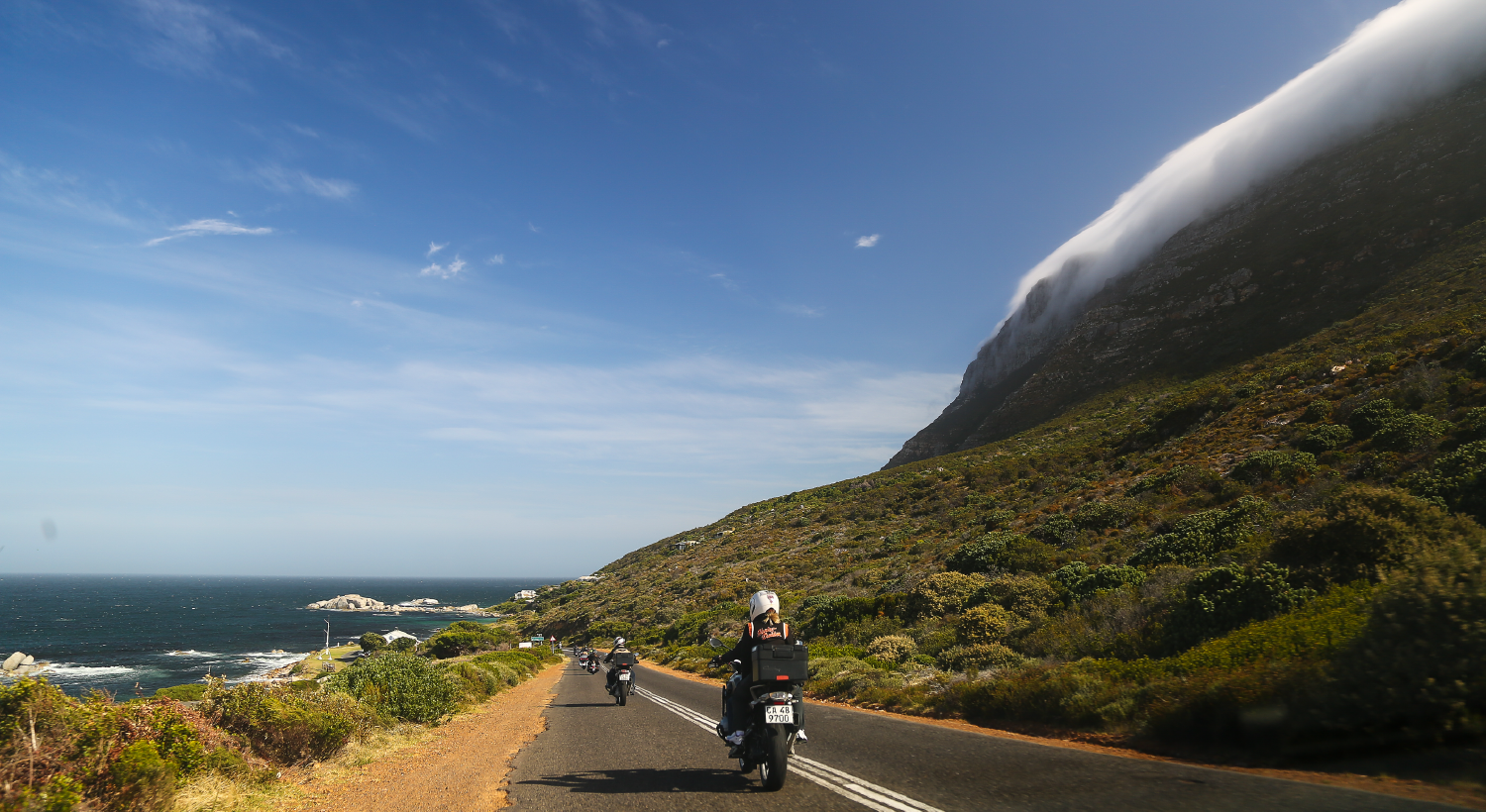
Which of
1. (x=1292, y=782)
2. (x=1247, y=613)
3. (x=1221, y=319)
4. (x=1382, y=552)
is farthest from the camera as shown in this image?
(x=1221, y=319)

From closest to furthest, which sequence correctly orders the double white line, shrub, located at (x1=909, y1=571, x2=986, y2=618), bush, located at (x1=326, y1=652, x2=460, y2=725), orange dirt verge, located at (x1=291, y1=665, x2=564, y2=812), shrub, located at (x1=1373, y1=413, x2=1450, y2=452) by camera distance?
the double white line
orange dirt verge, located at (x1=291, y1=665, x2=564, y2=812)
bush, located at (x1=326, y1=652, x2=460, y2=725)
shrub, located at (x1=1373, y1=413, x2=1450, y2=452)
shrub, located at (x1=909, y1=571, x2=986, y2=618)

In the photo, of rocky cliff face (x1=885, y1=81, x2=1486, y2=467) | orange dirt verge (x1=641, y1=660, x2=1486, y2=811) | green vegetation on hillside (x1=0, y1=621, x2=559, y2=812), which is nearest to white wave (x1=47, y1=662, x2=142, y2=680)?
green vegetation on hillside (x1=0, y1=621, x2=559, y2=812)

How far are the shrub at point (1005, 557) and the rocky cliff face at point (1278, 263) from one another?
3334 centimetres

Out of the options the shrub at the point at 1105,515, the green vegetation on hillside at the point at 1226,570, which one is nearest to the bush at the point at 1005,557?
the green vegetation on hillside at the point at 1226,570

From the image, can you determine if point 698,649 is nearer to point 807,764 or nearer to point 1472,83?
point 807,764

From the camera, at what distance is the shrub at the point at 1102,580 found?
15.6 m

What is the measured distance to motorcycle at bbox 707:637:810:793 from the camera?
682cm

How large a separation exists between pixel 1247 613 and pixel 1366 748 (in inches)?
233

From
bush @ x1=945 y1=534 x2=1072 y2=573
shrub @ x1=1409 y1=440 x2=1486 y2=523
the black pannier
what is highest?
shrub @ x1=1409 y1=440 x2=1486 y2=523

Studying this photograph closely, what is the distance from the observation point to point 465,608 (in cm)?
14875

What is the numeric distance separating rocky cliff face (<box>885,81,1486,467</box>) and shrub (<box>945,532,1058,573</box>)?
33.3m

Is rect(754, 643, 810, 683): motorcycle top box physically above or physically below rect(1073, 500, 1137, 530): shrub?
below

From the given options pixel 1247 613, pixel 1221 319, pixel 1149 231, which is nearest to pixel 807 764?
pixel 1247 613

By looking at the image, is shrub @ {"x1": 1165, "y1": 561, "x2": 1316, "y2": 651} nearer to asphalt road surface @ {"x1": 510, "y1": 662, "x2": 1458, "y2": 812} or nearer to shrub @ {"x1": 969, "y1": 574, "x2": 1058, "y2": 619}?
shrub @ {"x1": 969, "y1": 574, "x2": 1058, "y2": 619}
